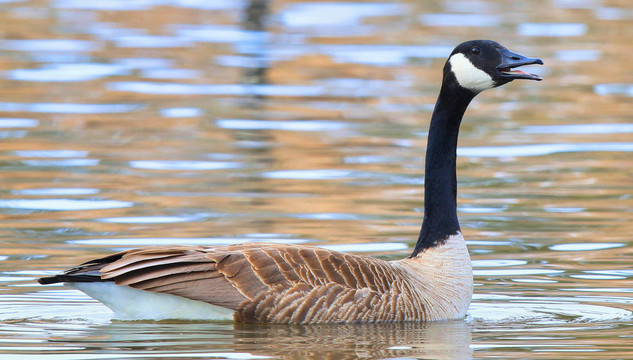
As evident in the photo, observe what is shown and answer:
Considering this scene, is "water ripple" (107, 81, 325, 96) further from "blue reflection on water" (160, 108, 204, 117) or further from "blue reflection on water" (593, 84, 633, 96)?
"blue reflection on water" (593, 84, 633, 96)

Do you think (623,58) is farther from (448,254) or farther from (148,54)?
(448,254)

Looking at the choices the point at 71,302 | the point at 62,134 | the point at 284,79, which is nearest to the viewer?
the point at 71,302

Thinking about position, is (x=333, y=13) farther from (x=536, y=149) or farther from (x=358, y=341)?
(x=358, y=341)

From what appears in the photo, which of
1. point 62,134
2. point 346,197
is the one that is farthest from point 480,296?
point 62,134

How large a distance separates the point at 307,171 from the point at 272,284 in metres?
7.21

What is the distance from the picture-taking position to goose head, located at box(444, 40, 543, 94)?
11.4m

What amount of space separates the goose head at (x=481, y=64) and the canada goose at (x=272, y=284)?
185mm

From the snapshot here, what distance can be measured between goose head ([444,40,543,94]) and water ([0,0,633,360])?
1.82 meters

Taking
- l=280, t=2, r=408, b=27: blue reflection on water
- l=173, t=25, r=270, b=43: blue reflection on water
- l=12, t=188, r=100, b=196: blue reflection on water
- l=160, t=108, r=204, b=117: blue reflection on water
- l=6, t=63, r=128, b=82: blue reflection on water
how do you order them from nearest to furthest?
l=12, t=188, r=100, b=196: blue reflection on water < l=160, t=108, r=204, b=117: blue reflection on water < l=6, t=63, r=128, b=82: blue reflection on water < l=173, t=25, r=270, b=43: blue reflection on water < l=280, t=2, r=408, b=27: blue reflection on water

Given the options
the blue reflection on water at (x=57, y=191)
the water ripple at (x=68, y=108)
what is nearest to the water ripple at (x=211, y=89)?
the water ripple at (x=68, y=108)

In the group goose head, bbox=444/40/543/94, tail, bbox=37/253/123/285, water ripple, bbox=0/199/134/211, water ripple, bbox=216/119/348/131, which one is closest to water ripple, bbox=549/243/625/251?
goose head, bbox=444/40/543/94

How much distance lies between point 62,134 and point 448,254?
9.84 m

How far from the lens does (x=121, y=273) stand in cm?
987

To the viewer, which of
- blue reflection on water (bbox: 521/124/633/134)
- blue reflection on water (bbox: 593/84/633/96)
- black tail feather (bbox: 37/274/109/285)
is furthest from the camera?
blue reflection on water (bbox: 593/84/633/96)
